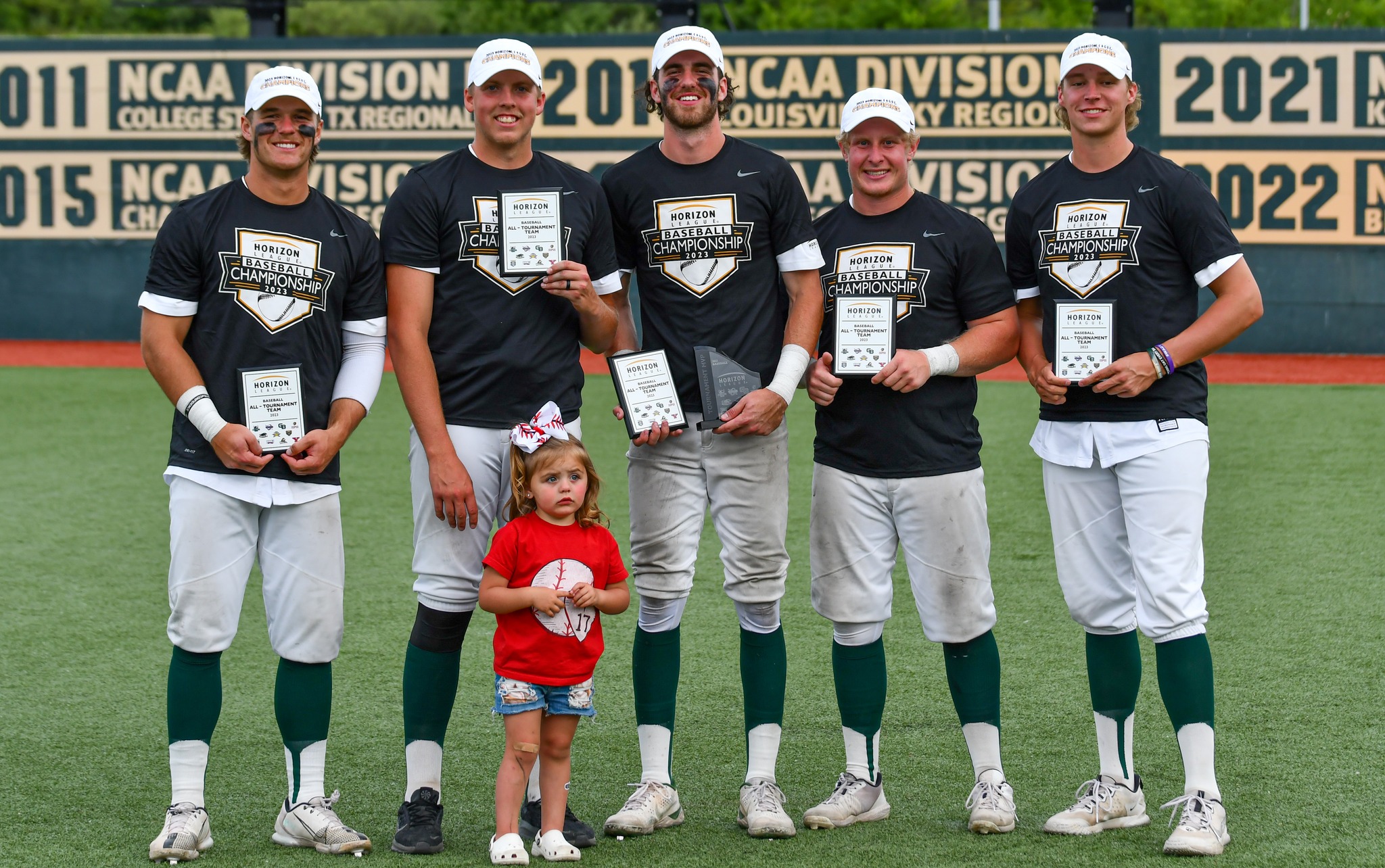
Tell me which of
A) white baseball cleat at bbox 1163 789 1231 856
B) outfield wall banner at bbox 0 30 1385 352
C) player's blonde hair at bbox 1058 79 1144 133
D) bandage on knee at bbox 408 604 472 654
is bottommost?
white baseball cleat at bbox 1163 789 1231 856

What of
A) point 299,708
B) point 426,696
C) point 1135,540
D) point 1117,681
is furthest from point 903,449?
point 299,708

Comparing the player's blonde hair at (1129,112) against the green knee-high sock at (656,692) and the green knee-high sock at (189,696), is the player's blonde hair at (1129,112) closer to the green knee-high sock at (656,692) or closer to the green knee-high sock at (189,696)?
the green knee-high sock at (656,692)

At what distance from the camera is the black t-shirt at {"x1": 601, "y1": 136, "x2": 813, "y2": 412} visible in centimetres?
439

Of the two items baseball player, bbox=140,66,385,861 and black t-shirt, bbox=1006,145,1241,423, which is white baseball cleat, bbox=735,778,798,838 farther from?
black t-shirt, bbox=1006,145,1241,423

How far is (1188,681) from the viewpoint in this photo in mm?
4184

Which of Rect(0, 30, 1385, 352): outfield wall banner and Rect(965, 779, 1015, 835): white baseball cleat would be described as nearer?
Rect(965, 779, 1015, 835): white baseball cleat

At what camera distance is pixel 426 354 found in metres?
4.21

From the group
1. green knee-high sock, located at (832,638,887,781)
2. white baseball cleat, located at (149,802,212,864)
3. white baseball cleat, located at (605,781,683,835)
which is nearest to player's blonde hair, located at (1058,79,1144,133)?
green knee-high sock, located at (832,638,887,781)

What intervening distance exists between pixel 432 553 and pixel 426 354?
576mm

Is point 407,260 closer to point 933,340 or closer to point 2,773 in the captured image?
point 933,340

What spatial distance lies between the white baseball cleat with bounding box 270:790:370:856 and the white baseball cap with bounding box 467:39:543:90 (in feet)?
6.92

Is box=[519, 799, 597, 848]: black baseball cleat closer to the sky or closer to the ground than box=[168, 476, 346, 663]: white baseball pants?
closer to the ground

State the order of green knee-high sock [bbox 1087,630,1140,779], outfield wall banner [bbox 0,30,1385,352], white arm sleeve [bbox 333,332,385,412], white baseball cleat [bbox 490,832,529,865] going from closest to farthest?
white baseball cleat [bbox 490,832,529,865], white arm sleeve [bbox 333,332,385,412], green knee-high sock [bbox 1087,630,1140,779], outfield wall banner [bbox 0,30,1385,352]

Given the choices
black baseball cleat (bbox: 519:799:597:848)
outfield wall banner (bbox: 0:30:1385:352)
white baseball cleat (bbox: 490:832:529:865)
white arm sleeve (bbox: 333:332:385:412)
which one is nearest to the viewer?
white baseball cleat (bbox: 490:832:529:865)
